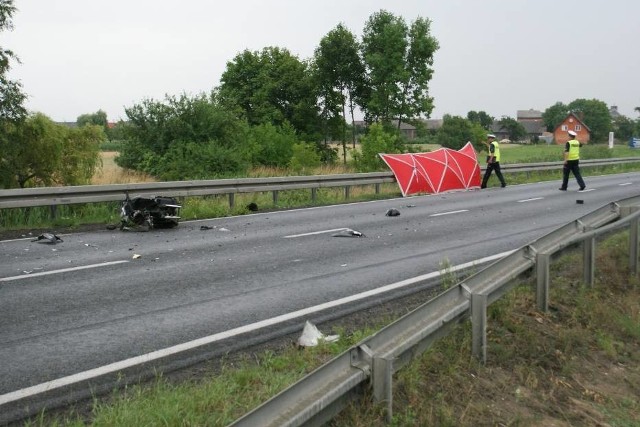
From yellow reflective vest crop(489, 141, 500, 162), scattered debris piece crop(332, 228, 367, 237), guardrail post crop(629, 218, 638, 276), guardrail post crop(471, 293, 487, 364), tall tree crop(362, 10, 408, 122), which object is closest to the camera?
guardrail post crop(471, 293, 487, 364)

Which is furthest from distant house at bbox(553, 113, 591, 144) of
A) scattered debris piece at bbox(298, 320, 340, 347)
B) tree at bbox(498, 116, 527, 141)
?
scattered debris piece at bbox(298, 320, 340, 347)

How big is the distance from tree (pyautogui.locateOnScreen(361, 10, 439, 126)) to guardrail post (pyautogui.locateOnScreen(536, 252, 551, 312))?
181ft

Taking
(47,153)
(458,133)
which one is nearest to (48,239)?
(47,153)

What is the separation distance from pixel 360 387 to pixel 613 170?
35.6m

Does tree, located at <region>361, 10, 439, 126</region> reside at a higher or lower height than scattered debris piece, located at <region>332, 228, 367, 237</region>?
higher

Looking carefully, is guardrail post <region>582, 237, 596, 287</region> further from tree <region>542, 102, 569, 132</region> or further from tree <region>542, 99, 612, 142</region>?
tree <region>542, 102, 569, 132</region>

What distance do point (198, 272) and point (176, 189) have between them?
22.7 ft

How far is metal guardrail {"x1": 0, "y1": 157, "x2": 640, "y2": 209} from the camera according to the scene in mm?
12609

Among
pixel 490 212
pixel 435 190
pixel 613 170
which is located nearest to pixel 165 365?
pixel 490 212

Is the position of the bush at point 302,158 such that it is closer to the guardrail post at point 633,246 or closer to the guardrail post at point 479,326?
the guardrail post at point 633,246

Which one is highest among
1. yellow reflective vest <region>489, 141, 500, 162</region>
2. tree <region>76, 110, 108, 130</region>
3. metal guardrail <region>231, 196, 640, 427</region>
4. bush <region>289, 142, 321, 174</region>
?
tree <region>76, 110, 108, 130</region>

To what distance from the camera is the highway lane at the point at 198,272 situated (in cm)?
553

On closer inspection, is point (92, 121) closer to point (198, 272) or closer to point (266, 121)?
point (198, 272)

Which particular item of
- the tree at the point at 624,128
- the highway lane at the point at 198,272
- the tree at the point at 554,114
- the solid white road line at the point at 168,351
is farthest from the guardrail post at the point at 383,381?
the tree at the point at 554,114
